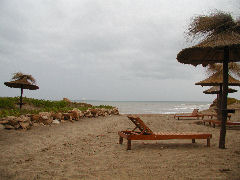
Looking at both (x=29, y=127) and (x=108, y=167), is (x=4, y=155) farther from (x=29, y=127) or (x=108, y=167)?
(x=29, y=127)

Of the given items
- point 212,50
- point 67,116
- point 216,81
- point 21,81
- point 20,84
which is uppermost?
point 212,50

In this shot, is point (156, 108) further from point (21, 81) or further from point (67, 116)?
point (67, 116)

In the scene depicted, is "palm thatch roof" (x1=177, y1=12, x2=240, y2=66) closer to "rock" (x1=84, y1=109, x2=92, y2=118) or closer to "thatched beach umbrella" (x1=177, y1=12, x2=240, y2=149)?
"thatched beach umbrella" (x1=177, y1=12, x2=240, y2=149)

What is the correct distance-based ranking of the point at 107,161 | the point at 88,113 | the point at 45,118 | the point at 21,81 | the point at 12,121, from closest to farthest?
the point at 107,161 → the point at 12,121 → the point at 45,118 → the point at 21,81 → the point at 88,113

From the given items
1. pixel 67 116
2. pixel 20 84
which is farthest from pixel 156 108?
pixel 67 116

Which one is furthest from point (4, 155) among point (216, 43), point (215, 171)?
point (216, 43)

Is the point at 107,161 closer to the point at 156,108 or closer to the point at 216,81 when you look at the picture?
the point at 216,81

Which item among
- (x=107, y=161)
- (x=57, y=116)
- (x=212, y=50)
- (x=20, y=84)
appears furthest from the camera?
(x=20, y=84)

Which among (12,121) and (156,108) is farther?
(156,108)

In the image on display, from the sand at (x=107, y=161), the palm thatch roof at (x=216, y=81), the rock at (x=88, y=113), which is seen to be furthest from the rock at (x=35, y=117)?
the palm thatch roof at (x=216, y=81)

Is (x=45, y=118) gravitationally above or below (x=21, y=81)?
below

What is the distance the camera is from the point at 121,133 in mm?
5684

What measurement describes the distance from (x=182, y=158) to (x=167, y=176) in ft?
3.55

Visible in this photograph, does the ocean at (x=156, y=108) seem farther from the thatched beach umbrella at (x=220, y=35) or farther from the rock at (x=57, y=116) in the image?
the thatched beach umbrella at (x=220, y=35)
